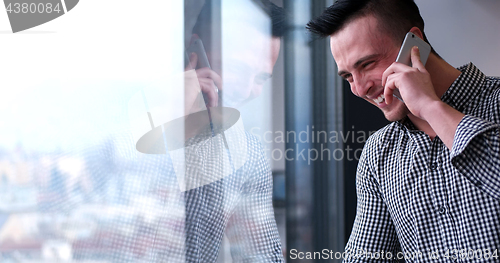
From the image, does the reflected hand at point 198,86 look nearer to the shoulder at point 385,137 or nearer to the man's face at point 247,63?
the man's face at point 247,63

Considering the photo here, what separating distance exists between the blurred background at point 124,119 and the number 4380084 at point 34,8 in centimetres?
4

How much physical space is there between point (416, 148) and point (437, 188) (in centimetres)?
11

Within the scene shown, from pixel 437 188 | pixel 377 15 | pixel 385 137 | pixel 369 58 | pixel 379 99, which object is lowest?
pixel 437 188

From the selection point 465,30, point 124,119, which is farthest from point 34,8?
point 465,30

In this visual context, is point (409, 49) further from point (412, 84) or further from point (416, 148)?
point (416, 148)

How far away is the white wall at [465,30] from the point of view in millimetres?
1067

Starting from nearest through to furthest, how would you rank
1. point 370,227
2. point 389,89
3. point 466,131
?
point 466,131
point 389,89
point 370,227

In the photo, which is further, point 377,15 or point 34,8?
point 34,8

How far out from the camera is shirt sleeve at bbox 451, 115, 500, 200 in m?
0.71

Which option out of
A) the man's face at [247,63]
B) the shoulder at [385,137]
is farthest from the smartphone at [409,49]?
the man's face at [247,63]

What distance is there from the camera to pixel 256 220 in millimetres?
1011

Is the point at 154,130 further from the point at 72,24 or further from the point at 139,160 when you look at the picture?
the point at 72,24

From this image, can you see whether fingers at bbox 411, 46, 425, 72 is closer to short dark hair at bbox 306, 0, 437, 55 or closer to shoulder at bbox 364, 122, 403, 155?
short dark hair at bbox 306, 0, 437, 55

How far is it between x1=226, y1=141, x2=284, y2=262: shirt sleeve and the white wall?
611 millimetres
